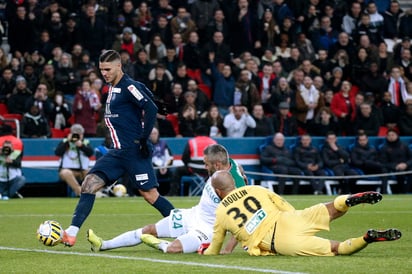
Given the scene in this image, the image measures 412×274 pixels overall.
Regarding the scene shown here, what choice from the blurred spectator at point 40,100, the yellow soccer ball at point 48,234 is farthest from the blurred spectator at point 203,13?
the yellow soccer ball at point 48,234

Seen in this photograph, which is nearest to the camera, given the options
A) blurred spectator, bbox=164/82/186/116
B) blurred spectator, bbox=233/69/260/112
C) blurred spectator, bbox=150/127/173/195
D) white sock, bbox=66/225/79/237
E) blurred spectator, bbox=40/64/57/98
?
white sock, bbox=66/225/79/237

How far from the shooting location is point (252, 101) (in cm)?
2728

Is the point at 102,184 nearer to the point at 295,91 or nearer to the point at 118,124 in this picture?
the point at 118,124

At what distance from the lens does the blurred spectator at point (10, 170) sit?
2412 cm

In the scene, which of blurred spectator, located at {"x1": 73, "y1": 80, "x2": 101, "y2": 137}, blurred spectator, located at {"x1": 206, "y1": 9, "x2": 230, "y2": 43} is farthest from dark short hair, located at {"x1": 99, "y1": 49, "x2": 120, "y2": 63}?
blurred spectator, located at {"x1": 206, "y1": 9, "x2": 230, "y2": 43}

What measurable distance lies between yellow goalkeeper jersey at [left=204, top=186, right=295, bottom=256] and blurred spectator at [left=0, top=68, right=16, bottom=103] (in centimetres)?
1584

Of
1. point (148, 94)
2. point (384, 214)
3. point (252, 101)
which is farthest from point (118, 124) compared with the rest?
point (252, 101)

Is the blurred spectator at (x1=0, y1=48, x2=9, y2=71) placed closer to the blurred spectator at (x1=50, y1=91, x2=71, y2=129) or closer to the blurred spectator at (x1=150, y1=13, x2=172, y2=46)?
the blurred spectator at (x1=50, y1=91, x2=71, y2=129)

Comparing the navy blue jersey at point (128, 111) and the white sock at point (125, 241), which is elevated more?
the navy blue jersey at point (128, 111)

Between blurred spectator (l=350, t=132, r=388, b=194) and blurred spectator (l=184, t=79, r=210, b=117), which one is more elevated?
blurred spectator (l=184, t=79, r=210, b=117)

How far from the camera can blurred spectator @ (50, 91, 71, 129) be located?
26.0 m

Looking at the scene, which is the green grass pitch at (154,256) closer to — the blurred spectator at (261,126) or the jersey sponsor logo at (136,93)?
the jersey sponsor logo at (136,93)

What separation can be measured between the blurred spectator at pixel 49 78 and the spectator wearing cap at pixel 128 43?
78.4 inches

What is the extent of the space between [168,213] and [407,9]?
22.7 metres
